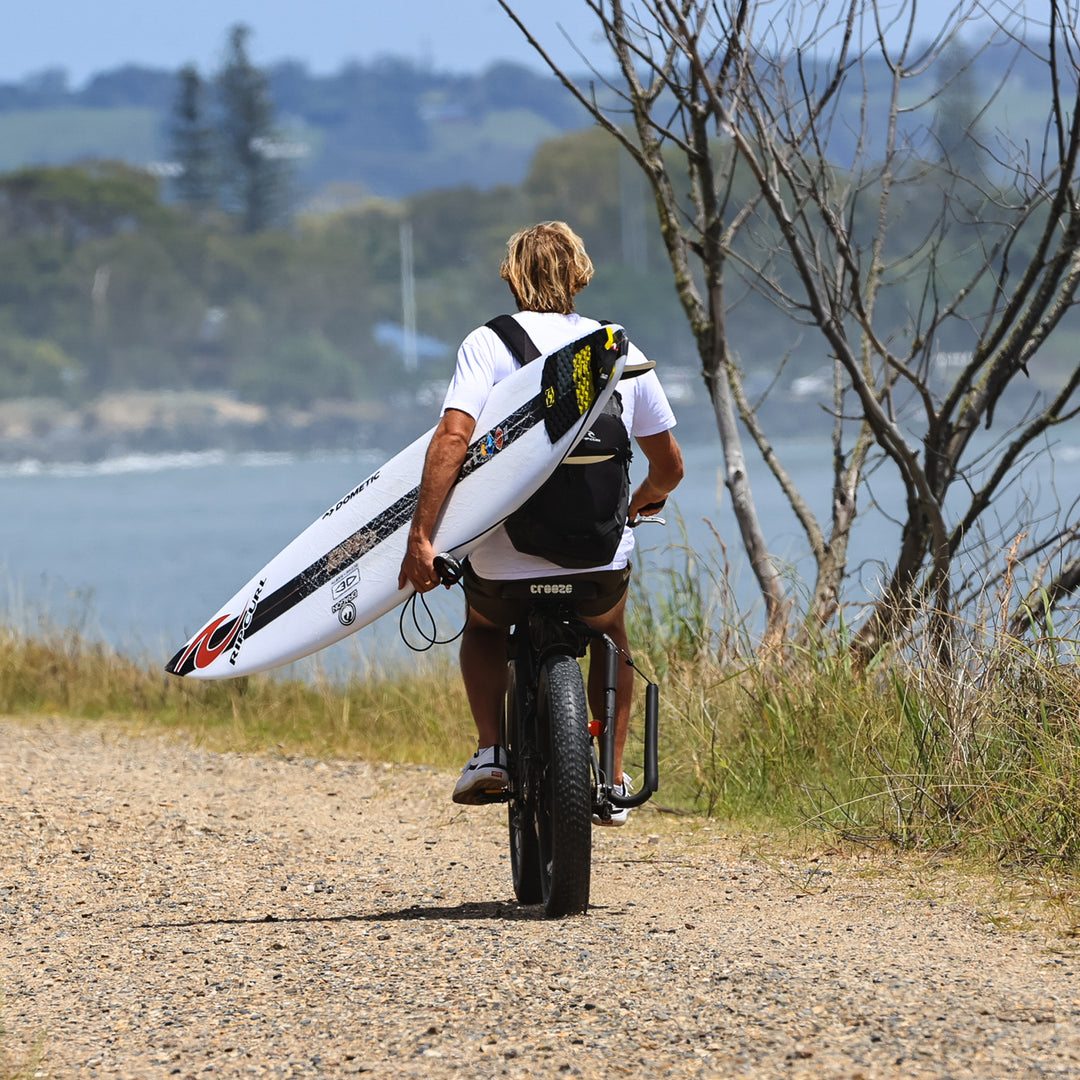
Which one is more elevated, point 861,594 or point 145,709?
point 861,594

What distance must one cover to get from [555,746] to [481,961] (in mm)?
497

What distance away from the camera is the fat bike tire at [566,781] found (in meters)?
3.19

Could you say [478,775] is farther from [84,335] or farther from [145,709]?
[84,335]

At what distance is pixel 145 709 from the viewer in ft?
25.6

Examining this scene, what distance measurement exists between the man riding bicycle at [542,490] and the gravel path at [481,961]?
478mm

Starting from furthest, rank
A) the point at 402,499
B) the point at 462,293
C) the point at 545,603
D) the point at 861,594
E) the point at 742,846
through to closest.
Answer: the point at 462,293 → the point at 861,594 → the point at 742,846 → the point at 402,499 → the point at 545,603

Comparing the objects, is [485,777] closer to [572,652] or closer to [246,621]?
[572,652]

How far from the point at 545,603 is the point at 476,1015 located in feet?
3.54

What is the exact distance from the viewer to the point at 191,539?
5234 centimetres

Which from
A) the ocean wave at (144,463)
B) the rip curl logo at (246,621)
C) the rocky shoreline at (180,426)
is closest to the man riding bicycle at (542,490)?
the rip curl logo at (246,621)

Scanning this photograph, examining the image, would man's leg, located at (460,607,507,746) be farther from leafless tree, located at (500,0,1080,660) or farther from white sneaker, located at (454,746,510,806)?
leafless tree, located at (500,0,1080,660)

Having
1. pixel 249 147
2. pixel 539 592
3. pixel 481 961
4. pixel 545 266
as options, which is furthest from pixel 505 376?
pixel 249 147

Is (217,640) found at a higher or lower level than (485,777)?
higher

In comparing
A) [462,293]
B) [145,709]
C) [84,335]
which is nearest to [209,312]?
[84,335]
